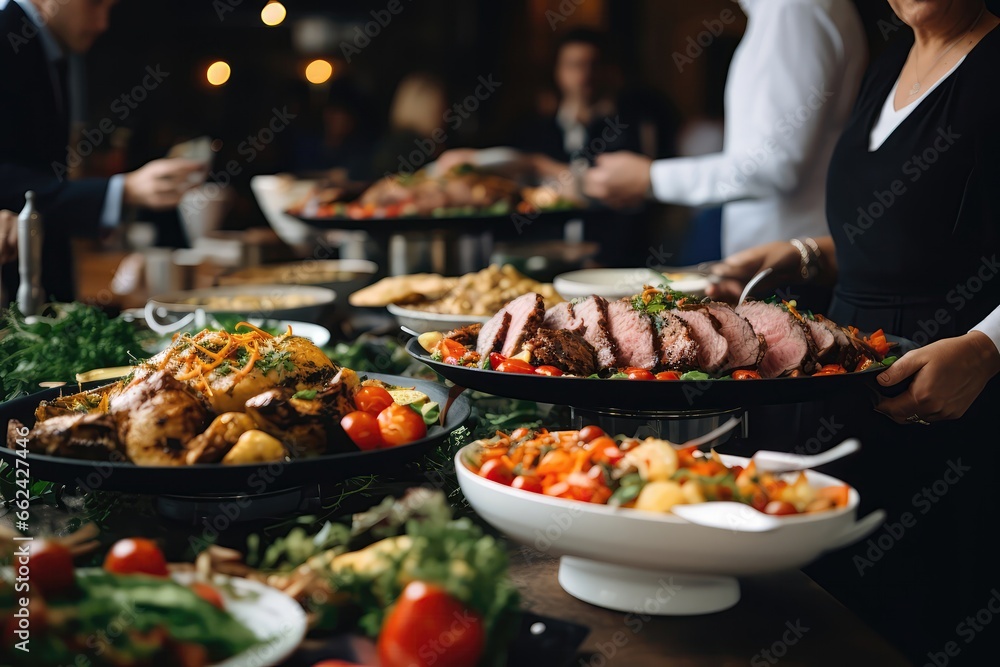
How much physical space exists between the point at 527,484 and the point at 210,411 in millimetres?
625

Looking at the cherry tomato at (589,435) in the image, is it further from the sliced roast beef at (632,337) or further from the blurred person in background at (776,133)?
the blurred person in background at (776,133)

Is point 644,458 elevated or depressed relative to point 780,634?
elevated

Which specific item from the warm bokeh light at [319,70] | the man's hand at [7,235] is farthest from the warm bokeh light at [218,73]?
the man's hand at [7,235]

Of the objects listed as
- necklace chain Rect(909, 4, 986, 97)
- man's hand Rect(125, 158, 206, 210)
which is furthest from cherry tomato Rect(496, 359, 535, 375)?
man's hand Rect(125, 158, 206, 210)

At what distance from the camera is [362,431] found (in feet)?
5.30

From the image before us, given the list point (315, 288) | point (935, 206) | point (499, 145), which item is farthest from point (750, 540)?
point (499, 145)

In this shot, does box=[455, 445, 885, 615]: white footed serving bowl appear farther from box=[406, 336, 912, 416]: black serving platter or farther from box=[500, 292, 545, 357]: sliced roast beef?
box=[500, 292, 545, 357]: sliced roast beef

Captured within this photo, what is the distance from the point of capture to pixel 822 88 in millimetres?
3828

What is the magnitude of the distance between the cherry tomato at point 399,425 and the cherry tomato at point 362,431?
0.02 metres

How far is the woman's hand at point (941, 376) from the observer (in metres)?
2.11

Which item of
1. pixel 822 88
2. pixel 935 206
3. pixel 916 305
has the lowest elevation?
pixel 916 305

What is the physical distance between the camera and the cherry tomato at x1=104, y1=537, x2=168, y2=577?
1.18 m

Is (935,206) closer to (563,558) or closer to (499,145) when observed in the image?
(563,558)

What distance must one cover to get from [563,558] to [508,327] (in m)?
0.88
